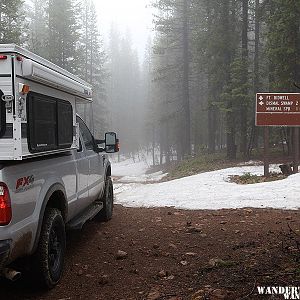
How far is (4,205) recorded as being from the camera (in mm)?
3734

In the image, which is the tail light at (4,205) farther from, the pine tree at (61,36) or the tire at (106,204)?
the pine tree at (61,36)

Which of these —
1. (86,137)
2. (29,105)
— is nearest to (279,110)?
(86,137)

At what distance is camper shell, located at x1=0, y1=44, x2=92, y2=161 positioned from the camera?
4.01 m

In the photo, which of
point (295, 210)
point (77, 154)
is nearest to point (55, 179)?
point (77, 154)

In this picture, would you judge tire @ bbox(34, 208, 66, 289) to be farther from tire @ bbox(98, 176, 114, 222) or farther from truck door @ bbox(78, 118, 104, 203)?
tire @ bbox(98, 176, 114, 222)

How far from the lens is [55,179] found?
498 cm

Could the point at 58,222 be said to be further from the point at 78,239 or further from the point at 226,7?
the point at 226,7

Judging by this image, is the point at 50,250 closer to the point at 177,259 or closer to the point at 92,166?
the point at 177,259

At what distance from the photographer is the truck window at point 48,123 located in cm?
439

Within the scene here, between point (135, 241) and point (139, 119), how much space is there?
258 feet

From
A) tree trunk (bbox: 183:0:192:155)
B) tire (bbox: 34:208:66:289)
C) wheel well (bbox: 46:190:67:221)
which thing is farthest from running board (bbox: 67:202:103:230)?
tree trunk (bbox: 183:0:192:155)

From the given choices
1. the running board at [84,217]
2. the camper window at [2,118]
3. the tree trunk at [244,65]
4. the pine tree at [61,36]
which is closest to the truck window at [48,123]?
the camper window at [2,118]

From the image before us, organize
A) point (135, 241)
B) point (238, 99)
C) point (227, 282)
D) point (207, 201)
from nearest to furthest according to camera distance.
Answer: point (227, 282)
point (135, 241)
point (207, 201)
point (238, 99)

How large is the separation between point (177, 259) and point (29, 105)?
3077 mm
